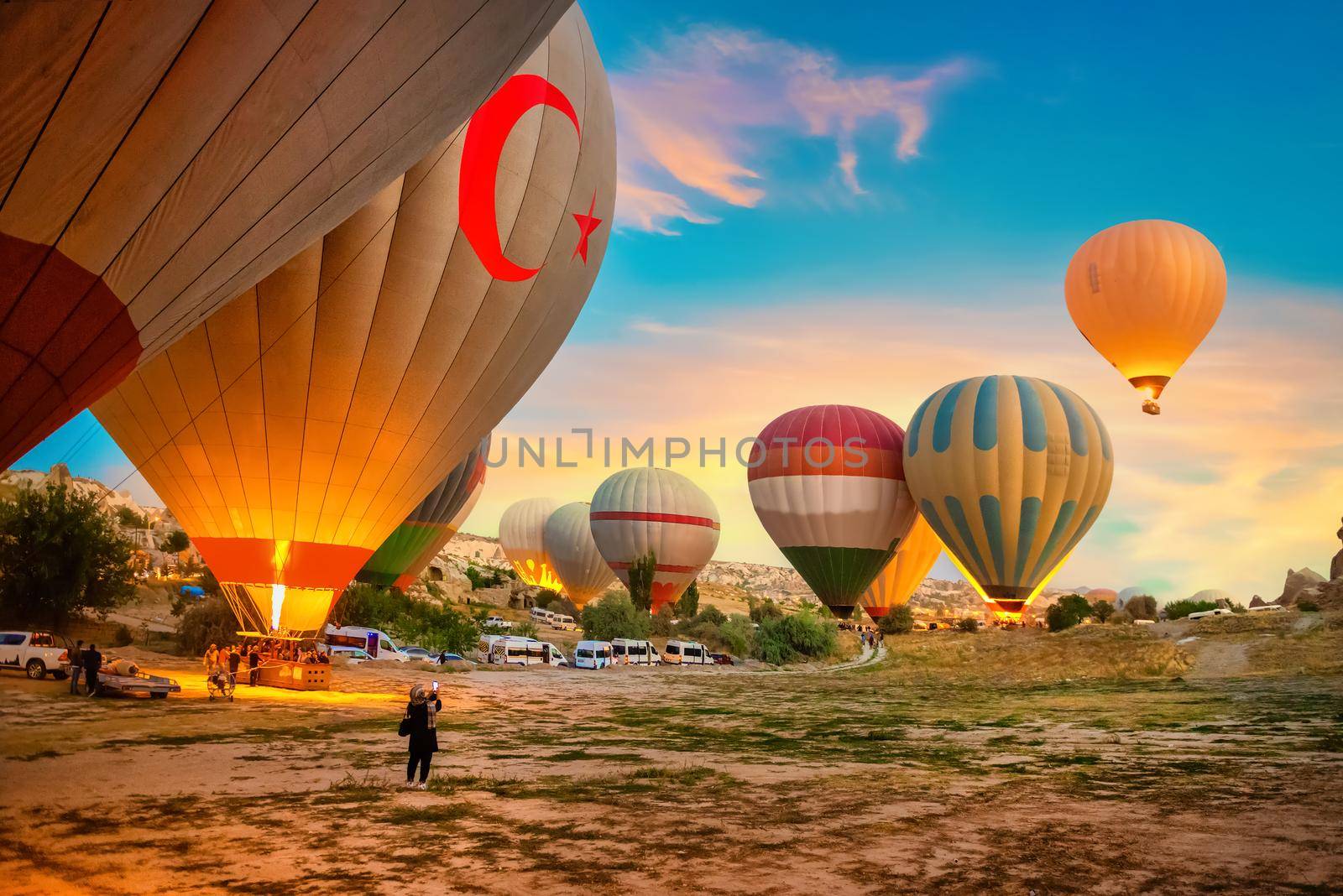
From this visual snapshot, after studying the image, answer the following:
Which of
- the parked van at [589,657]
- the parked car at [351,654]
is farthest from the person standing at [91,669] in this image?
the parked van at [589,657]

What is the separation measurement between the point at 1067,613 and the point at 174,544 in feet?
177

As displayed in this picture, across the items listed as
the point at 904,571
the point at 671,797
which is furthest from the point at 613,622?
the point at 671,797

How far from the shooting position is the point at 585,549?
6519 centimetres

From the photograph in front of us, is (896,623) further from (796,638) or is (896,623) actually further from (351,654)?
(351,654)

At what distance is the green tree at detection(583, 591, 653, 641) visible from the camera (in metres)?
41.7

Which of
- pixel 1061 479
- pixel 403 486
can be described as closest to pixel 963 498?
pixel 1061 479

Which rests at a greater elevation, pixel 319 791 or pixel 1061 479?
pixel 1061 479

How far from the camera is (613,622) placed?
138 feet

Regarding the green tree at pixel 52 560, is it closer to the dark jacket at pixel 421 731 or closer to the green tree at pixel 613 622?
the green tree at pixel 613 622

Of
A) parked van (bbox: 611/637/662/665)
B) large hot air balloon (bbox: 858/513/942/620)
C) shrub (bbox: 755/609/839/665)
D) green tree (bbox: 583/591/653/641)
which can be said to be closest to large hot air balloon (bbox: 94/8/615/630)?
parked van (bbox: 611/637/662/665)

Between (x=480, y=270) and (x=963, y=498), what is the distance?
86.8 ft

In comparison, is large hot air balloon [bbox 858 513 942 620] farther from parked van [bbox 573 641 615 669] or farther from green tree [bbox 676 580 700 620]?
parked van [bbox 573 641 615 669]

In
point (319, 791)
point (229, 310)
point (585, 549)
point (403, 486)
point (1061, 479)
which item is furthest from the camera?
point (585, 549)

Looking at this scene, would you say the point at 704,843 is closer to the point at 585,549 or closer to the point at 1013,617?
the point at 1013,617
